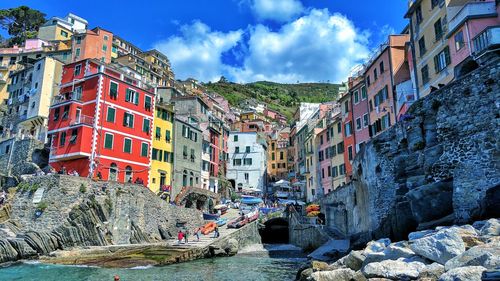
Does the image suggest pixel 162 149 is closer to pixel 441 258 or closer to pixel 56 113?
pixel 56 113

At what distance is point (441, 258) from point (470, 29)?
20.5 m

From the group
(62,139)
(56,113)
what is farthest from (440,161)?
(56,113)

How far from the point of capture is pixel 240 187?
290 feet

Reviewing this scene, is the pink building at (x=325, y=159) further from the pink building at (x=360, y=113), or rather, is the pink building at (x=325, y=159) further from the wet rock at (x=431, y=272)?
the wet rock at (x=431, y=272)

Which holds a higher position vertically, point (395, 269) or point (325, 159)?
point (325, 159)

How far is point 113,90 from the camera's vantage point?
48.2 metres

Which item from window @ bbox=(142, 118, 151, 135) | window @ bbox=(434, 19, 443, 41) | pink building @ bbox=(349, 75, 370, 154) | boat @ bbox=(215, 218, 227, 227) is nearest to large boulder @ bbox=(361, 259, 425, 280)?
window @ bbox=(434, 19, 443, 41)

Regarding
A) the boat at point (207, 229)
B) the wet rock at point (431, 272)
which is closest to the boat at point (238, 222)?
the boat at point (207, 229)

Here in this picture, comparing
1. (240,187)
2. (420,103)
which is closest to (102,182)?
(420,103)

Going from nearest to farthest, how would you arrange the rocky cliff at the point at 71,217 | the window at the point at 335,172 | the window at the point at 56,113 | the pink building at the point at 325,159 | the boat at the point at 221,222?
the rocky cliff at the point at 71,217
the window at the point at 56,113
the boat at the point at 221,222
the window at the point at 335,172
the pink building at the point at 325,159

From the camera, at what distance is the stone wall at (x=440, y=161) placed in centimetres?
2014

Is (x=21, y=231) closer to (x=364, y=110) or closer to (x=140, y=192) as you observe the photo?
(x=140, y=192)

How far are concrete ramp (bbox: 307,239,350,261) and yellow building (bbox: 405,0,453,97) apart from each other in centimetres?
1592

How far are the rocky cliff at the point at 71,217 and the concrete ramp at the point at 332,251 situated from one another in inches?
760
